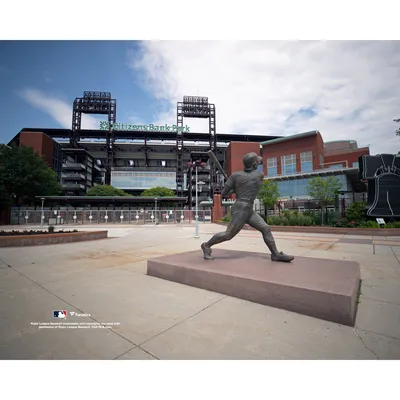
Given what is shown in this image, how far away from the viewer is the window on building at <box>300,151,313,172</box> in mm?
35531

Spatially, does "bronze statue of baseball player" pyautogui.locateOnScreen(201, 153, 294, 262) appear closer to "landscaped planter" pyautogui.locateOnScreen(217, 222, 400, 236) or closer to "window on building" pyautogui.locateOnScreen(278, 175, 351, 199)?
"landscaped planter" pyautogui.locateOnScreen(217, 222, 400, 236)

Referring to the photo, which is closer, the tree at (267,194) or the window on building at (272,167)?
the tree at (267,194)

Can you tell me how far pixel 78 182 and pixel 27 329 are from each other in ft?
213

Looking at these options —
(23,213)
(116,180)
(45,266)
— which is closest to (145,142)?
(116,180)

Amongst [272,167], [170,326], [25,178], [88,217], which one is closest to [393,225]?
[170,326]

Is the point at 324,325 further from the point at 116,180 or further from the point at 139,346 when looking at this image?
the point at 116,180

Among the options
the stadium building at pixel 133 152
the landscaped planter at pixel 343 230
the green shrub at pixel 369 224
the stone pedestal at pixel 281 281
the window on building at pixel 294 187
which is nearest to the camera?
the stone pedestal at pixel 281 281

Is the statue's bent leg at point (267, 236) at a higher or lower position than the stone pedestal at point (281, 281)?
higher

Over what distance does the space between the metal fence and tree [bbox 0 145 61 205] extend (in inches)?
111

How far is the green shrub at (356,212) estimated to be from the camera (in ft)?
51.5

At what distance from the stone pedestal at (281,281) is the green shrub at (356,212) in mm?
14882

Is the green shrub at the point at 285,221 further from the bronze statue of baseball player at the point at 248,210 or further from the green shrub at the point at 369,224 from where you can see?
the bronze statue of baseball player at the point at 248,210

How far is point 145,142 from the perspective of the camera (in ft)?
211

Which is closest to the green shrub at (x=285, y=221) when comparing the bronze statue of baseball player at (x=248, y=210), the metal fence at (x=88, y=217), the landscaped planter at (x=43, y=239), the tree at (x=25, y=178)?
the landscaped planter at (x=43, y=239)
